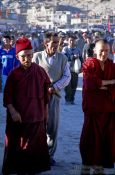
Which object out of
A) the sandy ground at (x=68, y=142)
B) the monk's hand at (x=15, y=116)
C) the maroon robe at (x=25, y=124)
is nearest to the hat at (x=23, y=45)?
the maroon robe at (x=25, y=124)

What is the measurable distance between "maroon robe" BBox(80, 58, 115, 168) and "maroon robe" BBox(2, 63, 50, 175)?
1.84 feet

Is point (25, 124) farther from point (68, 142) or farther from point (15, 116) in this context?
point (68, 142)

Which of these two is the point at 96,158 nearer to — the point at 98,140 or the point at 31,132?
the point at 98,140

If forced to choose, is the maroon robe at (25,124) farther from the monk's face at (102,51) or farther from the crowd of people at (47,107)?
the monk's face at (102,51)

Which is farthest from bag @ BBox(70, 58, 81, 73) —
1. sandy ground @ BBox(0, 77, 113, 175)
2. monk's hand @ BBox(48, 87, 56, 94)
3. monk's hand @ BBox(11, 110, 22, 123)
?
monk's hand @ BBox(11, 110, 22, 123)

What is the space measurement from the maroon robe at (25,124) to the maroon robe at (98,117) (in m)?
0.56

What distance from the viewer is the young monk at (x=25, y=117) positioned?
5469mm

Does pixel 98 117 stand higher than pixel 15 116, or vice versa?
pixel 15 116

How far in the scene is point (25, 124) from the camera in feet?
18.1

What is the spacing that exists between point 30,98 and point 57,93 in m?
0.90

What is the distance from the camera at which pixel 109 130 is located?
5922 millimetres

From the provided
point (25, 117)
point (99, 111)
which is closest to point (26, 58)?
point (25, 117)

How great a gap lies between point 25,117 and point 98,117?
0.86 m

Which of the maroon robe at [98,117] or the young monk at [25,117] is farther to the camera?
the maroon robe at [98,117]
